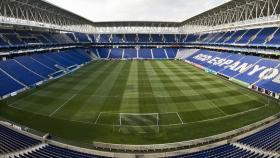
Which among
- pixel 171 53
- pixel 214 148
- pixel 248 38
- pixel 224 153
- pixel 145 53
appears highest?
pixel 248 38

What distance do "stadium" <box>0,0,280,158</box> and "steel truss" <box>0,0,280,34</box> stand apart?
462mm

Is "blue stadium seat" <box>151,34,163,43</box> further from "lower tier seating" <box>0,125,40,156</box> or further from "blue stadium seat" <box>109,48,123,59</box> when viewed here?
"lower tier seating" <box>0,125,40,156</box>

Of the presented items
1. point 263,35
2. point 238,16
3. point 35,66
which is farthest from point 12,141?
point 238,16

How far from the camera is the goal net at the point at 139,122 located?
2698cm

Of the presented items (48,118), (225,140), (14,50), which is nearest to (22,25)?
(14,50)

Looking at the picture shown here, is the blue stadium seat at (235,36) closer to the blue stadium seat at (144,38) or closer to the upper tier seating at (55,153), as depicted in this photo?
the blue stadium seat at (144,38)

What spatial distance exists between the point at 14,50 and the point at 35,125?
31.1m

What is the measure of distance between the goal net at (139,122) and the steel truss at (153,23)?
36.4 meters

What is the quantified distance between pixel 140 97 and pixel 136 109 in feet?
17.8

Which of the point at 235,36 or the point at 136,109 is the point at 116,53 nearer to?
the point at 235,36

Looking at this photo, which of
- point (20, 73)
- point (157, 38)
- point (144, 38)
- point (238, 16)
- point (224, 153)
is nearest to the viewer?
point (224, 153)

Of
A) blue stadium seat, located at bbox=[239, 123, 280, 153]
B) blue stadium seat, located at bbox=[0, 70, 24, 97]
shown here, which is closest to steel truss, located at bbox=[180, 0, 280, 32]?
blue stadium seat, located at bbox=[239, 123, 280, 153]

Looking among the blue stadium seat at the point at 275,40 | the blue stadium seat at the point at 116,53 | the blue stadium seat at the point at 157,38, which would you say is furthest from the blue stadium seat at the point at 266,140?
the blue stadium seat at the point at 157,38

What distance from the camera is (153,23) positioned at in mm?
98375
